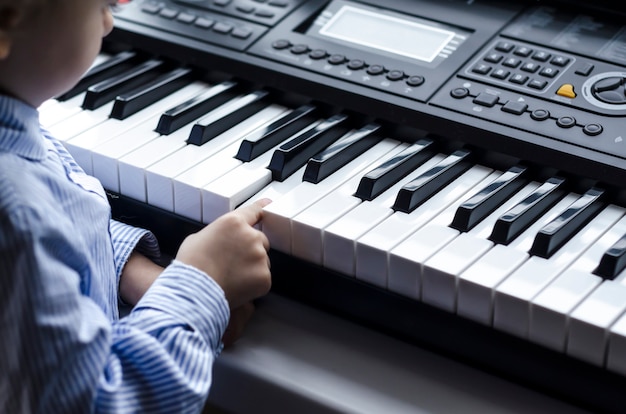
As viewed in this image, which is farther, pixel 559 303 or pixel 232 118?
pixel 232 118

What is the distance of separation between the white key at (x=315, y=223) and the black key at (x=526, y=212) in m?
0.18

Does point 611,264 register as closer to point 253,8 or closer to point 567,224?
point 567,224

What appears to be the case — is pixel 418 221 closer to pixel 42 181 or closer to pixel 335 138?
pixel 335 138

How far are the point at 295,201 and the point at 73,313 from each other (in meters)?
0.33

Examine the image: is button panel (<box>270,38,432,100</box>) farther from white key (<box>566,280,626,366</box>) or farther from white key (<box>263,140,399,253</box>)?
white key (<box>566,280,626,366</box>)

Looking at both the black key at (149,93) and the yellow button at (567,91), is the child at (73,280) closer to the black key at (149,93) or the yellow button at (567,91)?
the black key at (149,93)

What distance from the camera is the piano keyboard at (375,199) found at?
1.08 metres

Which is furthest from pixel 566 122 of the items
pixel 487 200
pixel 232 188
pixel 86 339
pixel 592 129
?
pixel 86 339

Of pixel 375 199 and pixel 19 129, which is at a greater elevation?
pixel 19 129

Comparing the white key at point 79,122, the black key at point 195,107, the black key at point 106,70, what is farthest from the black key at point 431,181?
the black key at point 106,70

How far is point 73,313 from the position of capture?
1012 millimetres

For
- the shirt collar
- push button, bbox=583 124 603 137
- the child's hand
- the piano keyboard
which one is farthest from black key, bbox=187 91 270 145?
push button, bbox=583 124 603 137

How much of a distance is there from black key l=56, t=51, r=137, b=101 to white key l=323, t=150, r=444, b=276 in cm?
54

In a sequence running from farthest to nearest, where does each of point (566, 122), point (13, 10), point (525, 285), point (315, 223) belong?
point (566, 122) < point (315, 223) < point (525, 285) < point (13, 10)
